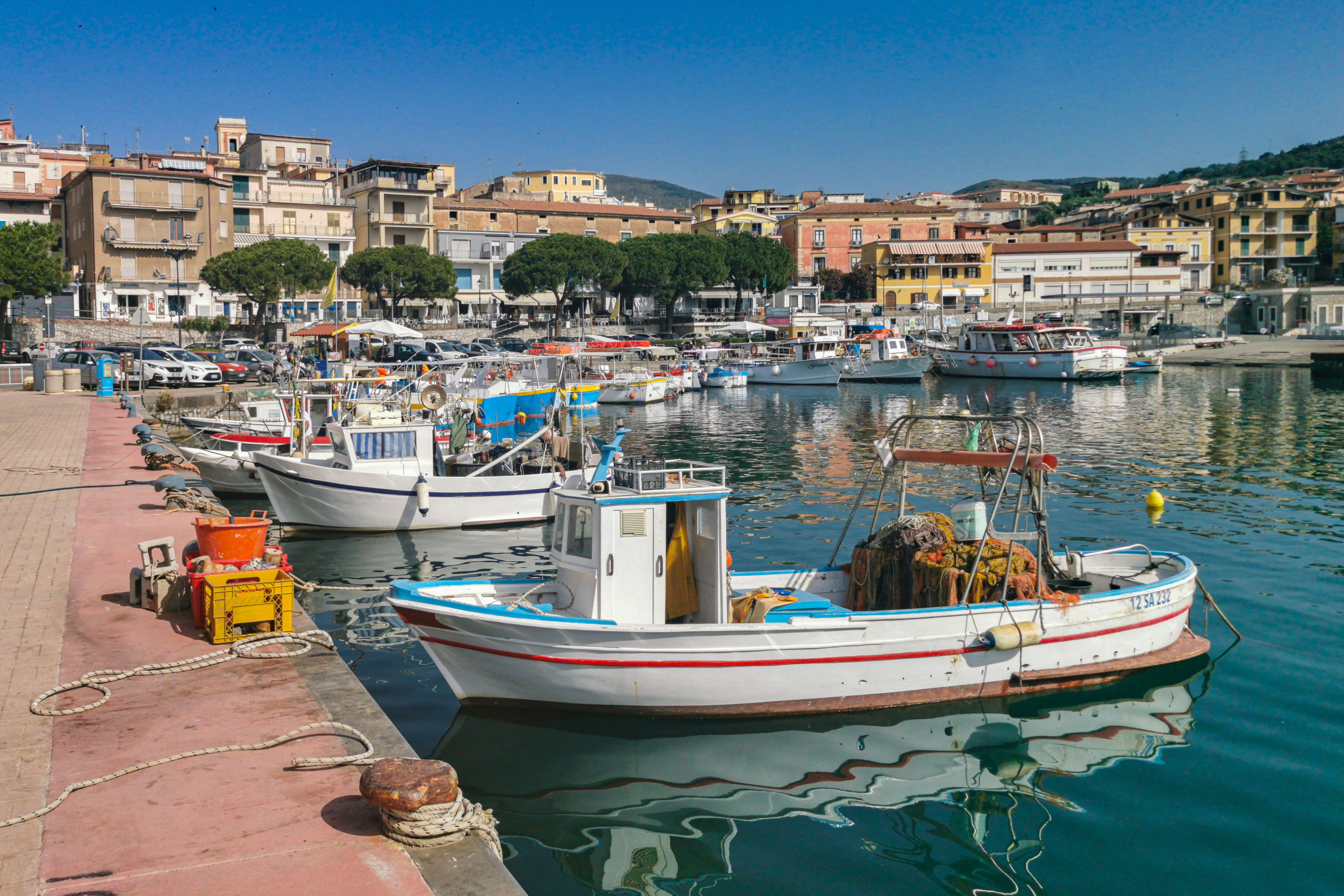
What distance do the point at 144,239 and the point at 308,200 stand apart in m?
14.5

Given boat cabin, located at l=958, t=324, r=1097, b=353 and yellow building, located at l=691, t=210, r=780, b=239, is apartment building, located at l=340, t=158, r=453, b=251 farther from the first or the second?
boat cabin, located at l=958, t=324, r=1097, b=353

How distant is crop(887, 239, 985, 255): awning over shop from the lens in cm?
8806

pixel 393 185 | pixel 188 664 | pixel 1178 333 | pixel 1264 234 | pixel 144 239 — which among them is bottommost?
pixel 188 664

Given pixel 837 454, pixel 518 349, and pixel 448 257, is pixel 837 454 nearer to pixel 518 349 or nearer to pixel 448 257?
pixel 518 349

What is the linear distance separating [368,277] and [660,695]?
221 feet

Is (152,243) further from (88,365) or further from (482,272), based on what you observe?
(88,365)

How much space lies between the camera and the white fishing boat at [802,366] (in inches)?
2293

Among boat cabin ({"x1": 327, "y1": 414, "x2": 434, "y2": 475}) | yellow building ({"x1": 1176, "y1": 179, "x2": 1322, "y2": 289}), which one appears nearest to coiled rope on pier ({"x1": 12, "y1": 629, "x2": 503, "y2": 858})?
boat cabin ({"x1": 327, "y1": 414, "x2": 434, "y2": 475})

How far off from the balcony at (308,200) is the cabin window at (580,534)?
72714mm

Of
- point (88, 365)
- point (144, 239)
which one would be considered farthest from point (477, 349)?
point (144, 239)

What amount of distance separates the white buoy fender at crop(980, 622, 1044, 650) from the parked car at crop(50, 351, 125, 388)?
37.7 metres

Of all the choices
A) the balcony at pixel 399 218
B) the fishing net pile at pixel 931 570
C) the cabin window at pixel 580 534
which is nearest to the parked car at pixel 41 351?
the balcony at pixel 399 218

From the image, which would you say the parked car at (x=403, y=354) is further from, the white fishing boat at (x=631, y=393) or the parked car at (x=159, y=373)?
the white fishing boat at (x=631, y=393)

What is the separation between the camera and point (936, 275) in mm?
88438
